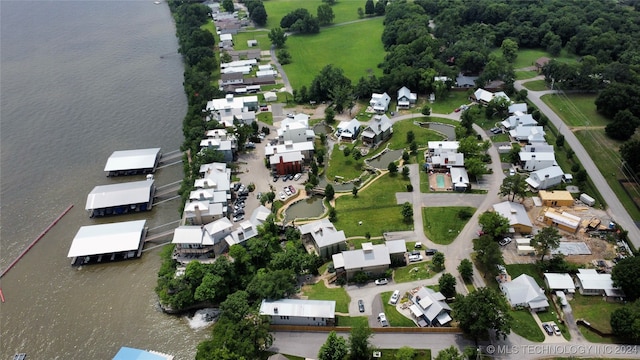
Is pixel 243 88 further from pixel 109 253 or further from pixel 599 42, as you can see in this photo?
pixel 599 42

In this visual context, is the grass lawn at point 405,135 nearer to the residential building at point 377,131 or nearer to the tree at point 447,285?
the residential building at point 377,131

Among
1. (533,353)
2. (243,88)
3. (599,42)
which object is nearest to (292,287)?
(533,353)

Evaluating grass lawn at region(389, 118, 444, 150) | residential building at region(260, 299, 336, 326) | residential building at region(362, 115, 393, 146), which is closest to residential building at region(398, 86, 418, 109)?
grass lawn at region(389, 118, 444, 150)

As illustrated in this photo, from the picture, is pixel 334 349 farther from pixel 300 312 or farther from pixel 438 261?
pixel 438 261

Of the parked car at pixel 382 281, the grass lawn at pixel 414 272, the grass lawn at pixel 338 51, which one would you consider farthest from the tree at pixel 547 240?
the grass lawn at pixel 338 51

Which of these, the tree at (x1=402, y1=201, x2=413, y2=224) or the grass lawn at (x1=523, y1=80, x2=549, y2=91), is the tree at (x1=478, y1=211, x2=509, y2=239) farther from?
the grass lawn at (x1=523, y1=80, x2=549, y2=91)

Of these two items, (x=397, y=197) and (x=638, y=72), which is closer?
(x=397, y=197)

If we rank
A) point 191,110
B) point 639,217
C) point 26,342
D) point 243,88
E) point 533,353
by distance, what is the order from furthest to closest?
point 243,88, point 191,110, point 639,217, point 26,342, point 533,353
